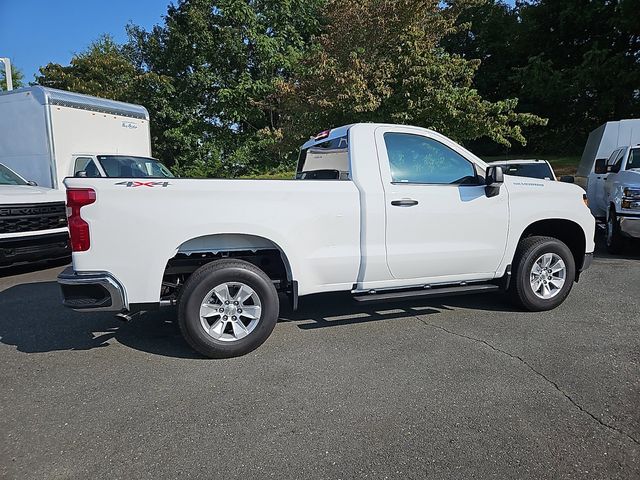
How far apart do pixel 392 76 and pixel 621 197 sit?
7.37 m

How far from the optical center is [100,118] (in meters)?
10.5

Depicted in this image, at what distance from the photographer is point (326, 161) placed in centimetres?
501

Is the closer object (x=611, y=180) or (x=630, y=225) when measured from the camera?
(x=630, y=225)

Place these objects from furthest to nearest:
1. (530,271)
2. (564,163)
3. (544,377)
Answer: (564,163) < (530,271) < (544,377)

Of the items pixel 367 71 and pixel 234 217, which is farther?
pixel 367 71

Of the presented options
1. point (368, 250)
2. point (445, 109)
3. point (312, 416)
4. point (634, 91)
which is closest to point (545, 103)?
point (634, 91)

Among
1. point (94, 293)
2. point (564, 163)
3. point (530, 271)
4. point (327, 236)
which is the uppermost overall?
point (564, 163)

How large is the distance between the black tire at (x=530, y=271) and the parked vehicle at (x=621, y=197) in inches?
137

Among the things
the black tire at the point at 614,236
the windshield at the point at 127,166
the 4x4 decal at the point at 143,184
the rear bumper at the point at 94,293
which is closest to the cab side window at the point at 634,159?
the black tire at the point at 614,236

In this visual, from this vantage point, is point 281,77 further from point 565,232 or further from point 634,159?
point 565,232

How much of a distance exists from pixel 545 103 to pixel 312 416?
2679cm

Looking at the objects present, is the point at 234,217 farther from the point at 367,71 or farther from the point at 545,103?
the point at 545,103

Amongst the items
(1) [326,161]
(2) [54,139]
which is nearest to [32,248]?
(2) [54,139]

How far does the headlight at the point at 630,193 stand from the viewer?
7527 mm
